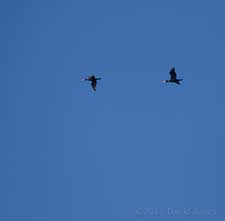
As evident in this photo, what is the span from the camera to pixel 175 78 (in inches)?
4126

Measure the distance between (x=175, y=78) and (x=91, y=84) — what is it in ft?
27.3

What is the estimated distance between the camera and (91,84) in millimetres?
108688
